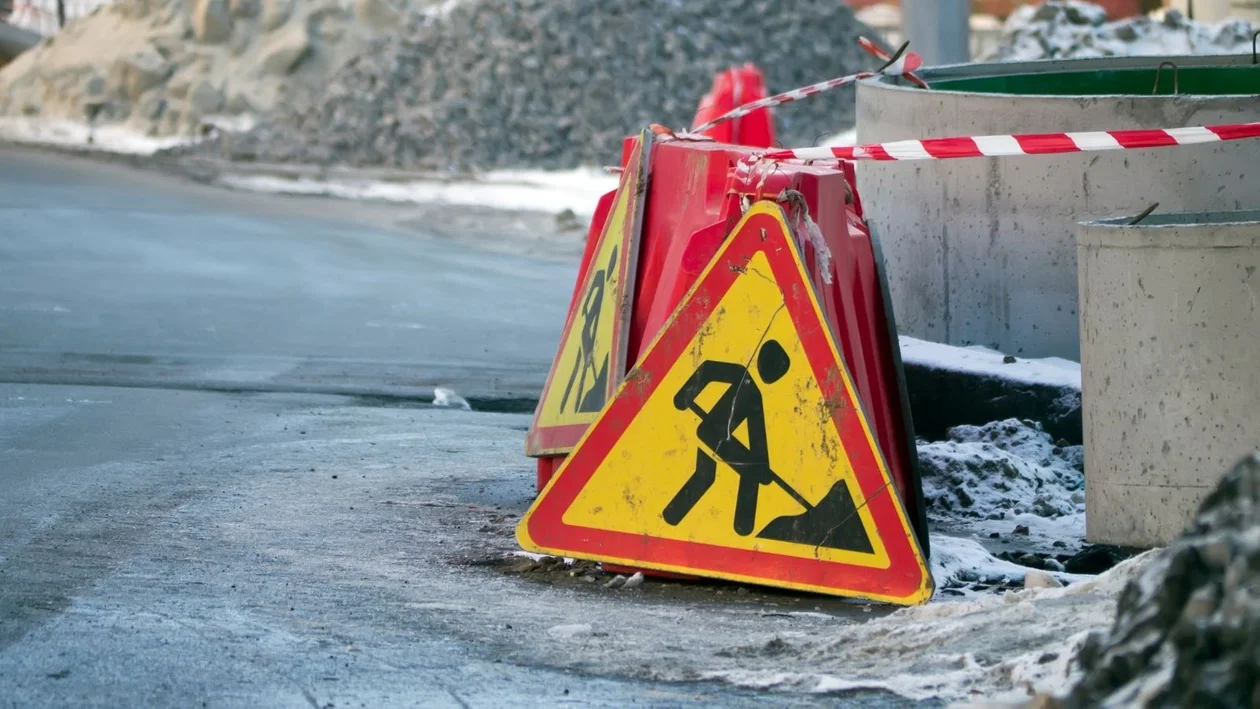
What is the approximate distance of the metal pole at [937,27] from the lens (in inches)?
628

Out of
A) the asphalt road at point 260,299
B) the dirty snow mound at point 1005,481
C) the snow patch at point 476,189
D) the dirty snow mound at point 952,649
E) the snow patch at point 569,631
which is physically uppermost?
the dirty snow mound at point 952,649

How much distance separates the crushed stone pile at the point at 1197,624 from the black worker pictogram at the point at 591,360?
252 centimetres

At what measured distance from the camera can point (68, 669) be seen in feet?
13.4

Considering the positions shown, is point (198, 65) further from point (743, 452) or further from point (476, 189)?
point (743, 452)

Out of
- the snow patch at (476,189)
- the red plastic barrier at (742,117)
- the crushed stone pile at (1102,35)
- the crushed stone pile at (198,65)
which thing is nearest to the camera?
the red plastic barrier at (742,117)

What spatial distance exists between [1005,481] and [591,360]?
1.58 m

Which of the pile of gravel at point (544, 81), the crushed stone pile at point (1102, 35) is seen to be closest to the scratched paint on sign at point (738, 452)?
the pile of gravel at point (544, 81)

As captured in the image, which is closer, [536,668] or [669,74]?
[536,668]

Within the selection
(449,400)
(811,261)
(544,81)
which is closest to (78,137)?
(544,81)

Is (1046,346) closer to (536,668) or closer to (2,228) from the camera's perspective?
(536,668)

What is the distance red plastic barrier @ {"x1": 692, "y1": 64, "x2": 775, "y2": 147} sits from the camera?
13875 millimetres

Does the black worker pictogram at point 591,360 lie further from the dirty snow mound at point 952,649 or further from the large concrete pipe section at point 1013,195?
the large concrete pipe section at point 1013,195

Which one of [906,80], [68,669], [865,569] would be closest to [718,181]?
[865,569]

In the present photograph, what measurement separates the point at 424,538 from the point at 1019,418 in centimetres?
233
